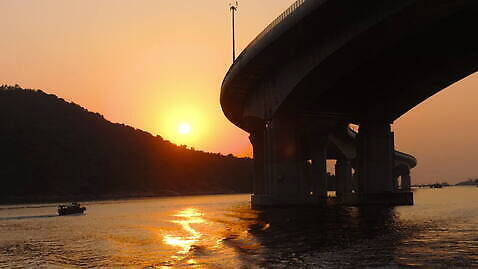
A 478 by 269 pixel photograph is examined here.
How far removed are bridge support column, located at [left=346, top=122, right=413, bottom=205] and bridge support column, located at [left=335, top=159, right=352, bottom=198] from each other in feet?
131

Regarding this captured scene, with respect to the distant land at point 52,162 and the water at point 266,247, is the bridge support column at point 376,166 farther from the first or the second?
the distant land at point 52,162

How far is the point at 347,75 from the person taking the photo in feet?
202

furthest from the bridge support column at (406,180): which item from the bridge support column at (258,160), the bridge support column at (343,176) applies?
the bridge support column at (258,160)

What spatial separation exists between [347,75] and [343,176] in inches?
2249

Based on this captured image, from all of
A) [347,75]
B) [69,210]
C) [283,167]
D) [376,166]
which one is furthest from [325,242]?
[69,210]

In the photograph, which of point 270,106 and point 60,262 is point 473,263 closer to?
point 60,262

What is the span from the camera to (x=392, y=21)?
147ft

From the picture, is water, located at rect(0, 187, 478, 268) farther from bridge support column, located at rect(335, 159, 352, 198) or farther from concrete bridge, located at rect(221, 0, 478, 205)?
bridge support column, located at rect(335, 159, 352, 198)

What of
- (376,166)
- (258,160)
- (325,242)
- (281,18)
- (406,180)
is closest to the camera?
(325,242)

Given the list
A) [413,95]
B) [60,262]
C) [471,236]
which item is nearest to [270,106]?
[413,95]

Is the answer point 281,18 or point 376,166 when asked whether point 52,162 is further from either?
point 281,18

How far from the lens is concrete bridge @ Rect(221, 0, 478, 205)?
154 feet

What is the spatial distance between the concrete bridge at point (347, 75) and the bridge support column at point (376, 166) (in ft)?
0.42

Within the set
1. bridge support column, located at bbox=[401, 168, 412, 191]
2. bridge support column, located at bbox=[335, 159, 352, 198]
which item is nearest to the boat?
bridge support column, located at bbox=[335, 159, 352, 198]
